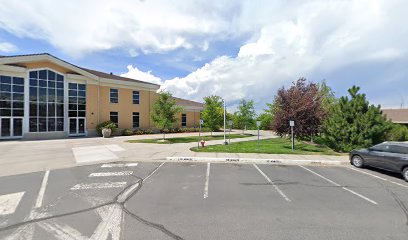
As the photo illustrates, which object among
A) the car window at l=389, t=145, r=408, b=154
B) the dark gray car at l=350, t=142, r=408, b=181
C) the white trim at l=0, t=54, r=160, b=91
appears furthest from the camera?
the white trim at l=0, t=54, r=160, b=91

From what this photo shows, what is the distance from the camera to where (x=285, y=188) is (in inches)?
293

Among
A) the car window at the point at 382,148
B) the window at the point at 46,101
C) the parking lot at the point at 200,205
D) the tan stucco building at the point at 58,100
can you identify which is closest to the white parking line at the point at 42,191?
the parking lot at the point at 200,205

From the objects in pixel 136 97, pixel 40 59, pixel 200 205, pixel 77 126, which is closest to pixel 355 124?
pixel 200 205

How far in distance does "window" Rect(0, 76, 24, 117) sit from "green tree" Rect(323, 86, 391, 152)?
30145 millimetres

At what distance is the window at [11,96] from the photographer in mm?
21547

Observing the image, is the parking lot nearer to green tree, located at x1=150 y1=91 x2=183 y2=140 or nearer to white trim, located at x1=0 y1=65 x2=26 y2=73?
green tree, located at x1=150 y1=91 x2=183 y2=140

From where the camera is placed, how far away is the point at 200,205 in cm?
577

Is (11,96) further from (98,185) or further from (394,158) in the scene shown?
(394,158)

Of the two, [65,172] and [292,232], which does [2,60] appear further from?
[292,232]

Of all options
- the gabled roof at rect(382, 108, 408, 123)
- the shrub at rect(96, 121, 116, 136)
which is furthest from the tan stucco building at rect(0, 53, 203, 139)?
the gabled roof at rect(382, 108, 408, 123)

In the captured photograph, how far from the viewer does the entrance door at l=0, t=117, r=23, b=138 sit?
21.6m

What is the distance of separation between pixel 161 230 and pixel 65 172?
7.03m

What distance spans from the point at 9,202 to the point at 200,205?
523 cm

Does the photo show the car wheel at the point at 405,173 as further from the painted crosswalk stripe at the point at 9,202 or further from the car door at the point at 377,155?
the painted crosswalk stripe at the point at 9,202
